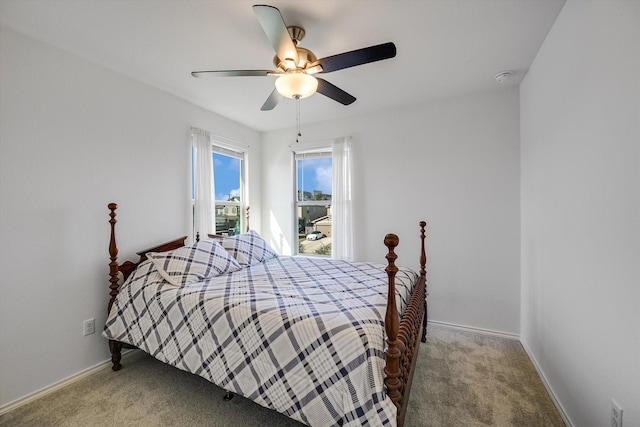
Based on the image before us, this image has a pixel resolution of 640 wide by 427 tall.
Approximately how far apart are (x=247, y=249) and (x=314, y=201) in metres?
1.48

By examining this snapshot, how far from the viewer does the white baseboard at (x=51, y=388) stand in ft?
5.77


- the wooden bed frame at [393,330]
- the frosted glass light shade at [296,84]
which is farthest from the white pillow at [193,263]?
the frosted glass light shade at [296,84]

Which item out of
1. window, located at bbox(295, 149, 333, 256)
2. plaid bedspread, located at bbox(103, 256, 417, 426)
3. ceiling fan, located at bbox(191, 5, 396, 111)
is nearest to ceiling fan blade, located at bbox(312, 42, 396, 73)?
ceiling fan, located at bbox(191, 5, 396, 111)

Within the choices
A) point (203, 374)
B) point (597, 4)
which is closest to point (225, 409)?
point (203, 374)

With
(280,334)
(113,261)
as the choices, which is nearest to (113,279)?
(113,261)

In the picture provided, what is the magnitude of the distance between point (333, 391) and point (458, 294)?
230 centimetres

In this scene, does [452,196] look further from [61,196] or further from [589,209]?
[61,196]

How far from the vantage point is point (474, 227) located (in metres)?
2.93

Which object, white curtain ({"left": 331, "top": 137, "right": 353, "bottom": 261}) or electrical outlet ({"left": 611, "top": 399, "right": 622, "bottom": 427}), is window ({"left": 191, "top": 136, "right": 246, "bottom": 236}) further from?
electrical outlet ({"left": 611, "top": 399, "right": 622, "bottom": 427})

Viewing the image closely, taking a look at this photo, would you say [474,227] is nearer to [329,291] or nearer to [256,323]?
[329,291]

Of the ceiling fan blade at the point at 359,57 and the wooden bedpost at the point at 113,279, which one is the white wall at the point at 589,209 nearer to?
the ceiling fan blade at the point at 359,57

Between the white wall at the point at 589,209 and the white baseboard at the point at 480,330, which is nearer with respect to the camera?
the white wall at the point at 589,209

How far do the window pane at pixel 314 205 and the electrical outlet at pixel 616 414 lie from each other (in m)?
3.06

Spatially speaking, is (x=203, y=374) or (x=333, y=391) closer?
(x=333, y=391)
